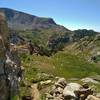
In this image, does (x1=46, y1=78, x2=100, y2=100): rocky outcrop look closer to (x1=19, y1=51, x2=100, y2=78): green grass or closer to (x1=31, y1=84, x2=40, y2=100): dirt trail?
(x1=31, y1=84, x2=40, y2=100): dirt trail

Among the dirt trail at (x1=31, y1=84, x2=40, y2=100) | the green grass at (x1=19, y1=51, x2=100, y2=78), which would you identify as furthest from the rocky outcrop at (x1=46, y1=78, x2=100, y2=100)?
the green grass at (x1=19, y1=51, x2=100, y2=78)

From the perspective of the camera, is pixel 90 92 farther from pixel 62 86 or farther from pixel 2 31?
pixel 2 31

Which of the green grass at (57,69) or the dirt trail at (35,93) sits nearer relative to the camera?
the dirt trail at (35,93)

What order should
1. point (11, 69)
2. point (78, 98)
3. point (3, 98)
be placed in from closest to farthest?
point (3, 98), point (11, 69), point (78, 98)

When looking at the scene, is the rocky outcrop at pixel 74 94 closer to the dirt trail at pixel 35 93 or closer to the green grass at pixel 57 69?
the dirt trail at pixel 35 93

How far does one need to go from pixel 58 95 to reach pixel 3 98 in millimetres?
14395

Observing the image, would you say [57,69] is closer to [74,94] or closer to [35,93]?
[35,93]

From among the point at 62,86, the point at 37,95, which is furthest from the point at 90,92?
the point at 37,95

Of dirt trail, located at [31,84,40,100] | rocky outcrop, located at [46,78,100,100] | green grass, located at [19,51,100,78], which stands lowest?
green grass, located at [19,51,100,78]

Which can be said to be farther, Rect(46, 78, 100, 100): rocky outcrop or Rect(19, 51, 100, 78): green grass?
Rect(19, 51, 100, 78): green grass

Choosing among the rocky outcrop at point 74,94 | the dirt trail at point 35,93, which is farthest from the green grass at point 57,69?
the rocky outcrop at point 74,94

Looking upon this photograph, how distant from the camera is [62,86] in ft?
156

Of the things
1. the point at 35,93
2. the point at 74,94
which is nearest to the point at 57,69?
the point at 35,93

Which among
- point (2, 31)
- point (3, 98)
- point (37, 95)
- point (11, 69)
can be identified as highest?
point (2, 31)
